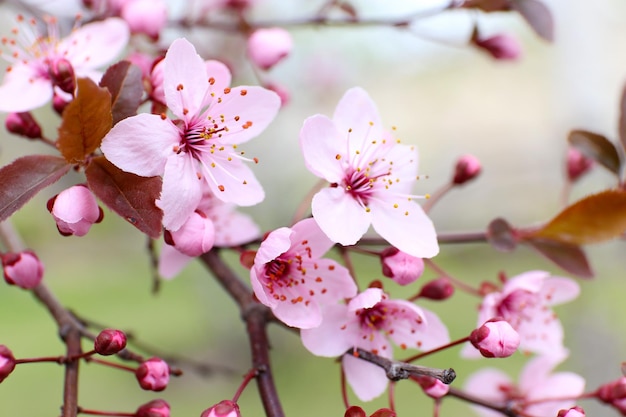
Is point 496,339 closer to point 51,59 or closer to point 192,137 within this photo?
point 192,137

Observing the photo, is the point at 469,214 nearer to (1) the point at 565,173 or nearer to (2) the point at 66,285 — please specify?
(2) the point at 66,285

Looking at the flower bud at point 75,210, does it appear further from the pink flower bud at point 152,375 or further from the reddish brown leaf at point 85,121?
the pink flower bud at point 152,375

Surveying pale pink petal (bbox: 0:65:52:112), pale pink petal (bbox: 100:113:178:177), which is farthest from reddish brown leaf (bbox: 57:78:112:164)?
pale pink petal (bbox: 0:65:52:112)

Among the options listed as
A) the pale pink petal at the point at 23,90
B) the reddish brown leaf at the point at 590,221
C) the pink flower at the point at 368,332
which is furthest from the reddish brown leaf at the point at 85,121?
the reddish brown leaf at the point at 590,221

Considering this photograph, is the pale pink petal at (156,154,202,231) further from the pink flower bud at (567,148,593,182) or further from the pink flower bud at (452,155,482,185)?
the pink flower bud at (567,148,593,182)

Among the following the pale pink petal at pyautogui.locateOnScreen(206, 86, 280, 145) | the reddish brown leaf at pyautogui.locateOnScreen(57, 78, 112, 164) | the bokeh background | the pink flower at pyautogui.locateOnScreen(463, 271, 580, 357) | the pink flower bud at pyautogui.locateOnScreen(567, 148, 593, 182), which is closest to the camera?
the reddish brown leaf at pyautogui.locateOnScreen(57, 78, 112, 164)
